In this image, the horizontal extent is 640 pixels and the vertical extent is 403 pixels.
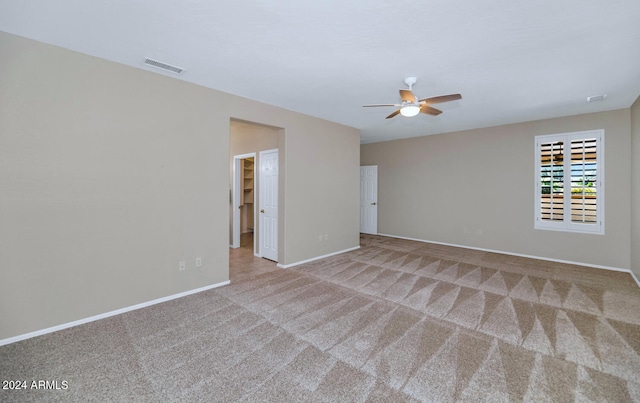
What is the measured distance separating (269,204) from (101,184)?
2780 mm

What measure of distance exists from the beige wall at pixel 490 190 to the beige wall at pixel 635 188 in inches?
6.6

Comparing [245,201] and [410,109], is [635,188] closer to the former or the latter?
[410,109]

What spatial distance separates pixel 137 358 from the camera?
7.43 ft

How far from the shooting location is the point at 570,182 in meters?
5.06

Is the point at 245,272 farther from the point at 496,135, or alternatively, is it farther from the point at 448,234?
the point at 496,135

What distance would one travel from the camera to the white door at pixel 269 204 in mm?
5145

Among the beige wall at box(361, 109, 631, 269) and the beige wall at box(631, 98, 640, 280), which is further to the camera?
the beige wall at box(361, 109, 631, 269)

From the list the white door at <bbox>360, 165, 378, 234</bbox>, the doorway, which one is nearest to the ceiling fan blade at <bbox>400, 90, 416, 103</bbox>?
the doorway

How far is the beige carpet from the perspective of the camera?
75.5 inches

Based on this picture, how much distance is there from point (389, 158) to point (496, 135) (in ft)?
8.65

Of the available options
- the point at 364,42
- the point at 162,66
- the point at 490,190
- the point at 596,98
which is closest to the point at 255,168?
the point at 162,66

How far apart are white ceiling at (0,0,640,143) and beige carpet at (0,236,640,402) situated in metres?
2.82

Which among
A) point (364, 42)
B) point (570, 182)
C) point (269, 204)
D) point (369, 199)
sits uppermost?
point (364, 42)

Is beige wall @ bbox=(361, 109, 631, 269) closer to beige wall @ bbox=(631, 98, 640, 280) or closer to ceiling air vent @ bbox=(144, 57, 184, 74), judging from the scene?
beige wall @ bbox=(631, 98, 640, 280)
